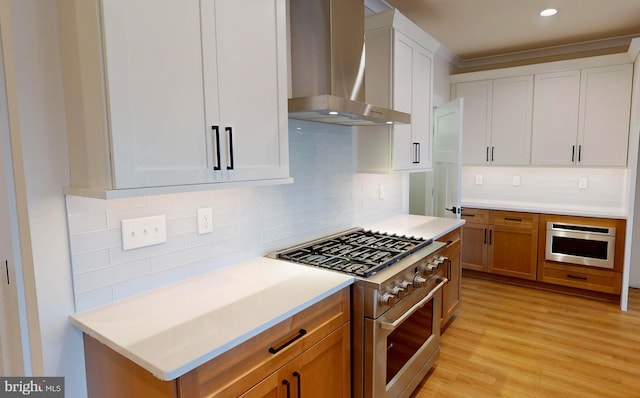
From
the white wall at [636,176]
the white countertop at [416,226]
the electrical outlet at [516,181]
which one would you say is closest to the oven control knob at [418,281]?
the white countertop at [416,226]

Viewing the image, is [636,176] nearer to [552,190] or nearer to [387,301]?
[552,190]

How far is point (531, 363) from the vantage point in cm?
261

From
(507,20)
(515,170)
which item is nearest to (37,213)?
(507,20)

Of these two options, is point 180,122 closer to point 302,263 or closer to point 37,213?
point 37,213

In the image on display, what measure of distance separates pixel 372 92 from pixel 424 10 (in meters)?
1.04

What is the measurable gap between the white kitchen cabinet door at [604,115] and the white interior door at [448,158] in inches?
58.9

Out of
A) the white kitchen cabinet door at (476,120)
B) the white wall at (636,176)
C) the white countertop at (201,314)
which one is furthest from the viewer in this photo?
the white kitchen cabinet door at (476,120)

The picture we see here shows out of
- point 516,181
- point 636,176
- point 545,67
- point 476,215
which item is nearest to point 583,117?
point 545,67

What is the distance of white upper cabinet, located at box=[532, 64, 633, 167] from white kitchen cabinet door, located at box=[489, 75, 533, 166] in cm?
9

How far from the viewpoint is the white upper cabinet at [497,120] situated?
4184mm

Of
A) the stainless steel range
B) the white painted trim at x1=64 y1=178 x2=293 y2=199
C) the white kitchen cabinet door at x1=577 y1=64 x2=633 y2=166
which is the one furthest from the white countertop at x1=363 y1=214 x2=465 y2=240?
the white kitchen cabinet door at x1=577 y1=64 x2=633 y2=166

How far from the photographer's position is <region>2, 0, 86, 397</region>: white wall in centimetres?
117

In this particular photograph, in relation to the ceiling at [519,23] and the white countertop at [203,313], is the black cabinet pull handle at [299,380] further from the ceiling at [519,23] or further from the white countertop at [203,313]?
A: the ceiling at [519,23]

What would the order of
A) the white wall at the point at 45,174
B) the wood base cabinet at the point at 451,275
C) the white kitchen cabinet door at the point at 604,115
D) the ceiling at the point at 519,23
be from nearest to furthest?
the white wall at the point at 45,174 < the wood base cabinet at the point at 451,275 < the ceiling at the point at 519,23 < the white kitchen cabinet door at the point at 604,115
